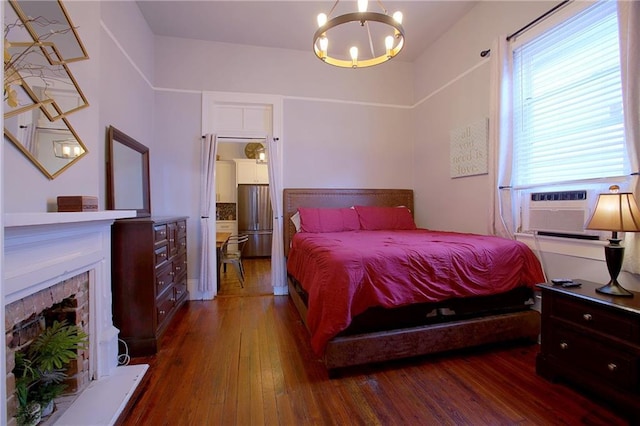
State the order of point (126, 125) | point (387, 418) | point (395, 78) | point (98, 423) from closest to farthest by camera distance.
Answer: point (98, 423), point (387, 418), point (126, 125), point (395, 78)

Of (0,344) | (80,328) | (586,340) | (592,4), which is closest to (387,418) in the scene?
(586,340)

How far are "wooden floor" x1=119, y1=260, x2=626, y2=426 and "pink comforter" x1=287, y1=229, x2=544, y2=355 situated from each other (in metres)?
0.33

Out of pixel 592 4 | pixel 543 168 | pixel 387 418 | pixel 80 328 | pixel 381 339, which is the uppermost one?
pixel 592 4

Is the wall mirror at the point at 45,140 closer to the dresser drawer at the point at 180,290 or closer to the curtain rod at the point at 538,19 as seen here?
the dresser drawer at the point at 180,290

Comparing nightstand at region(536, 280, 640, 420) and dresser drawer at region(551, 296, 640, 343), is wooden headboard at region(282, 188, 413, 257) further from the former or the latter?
dresser drawer at region(551, 296, 640, 343)

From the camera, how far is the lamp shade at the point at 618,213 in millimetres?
1509

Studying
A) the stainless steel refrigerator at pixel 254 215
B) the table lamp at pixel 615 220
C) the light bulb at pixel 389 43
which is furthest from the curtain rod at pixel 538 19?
the stainless steel refrigerator at pixel 254 215

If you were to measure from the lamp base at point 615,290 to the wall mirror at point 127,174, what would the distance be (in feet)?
11.7

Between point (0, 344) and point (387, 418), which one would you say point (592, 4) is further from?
point (0, 344)

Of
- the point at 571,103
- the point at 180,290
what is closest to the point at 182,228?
the point at 180,290

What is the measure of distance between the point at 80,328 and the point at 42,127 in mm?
1122

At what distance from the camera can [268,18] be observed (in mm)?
3178

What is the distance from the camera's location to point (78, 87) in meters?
1.71

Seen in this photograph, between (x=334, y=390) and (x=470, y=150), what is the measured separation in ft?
9.06
